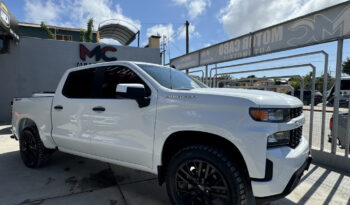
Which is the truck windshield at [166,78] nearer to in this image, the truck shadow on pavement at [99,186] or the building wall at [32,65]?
the truck shadow on pavement at [99,186]

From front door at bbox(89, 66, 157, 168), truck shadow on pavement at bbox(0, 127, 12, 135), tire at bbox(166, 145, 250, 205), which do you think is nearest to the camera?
tire at bbox(166, 145, 250, 205)

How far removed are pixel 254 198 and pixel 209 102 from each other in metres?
0.98

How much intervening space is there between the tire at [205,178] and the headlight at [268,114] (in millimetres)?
482

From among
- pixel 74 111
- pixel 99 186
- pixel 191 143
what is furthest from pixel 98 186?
pixel 191 143

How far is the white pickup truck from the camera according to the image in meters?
1.84

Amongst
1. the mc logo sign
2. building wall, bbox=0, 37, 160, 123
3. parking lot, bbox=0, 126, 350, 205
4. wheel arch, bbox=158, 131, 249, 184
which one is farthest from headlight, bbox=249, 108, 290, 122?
building wall, bbox=0, 37, 160, 123

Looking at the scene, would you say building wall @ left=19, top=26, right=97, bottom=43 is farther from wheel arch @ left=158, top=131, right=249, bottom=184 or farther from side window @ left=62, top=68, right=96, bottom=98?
wheel arch @ left=158, top=131, right=249, bottom=184

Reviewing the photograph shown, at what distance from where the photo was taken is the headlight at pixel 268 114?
6.07ft

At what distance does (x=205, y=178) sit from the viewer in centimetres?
211

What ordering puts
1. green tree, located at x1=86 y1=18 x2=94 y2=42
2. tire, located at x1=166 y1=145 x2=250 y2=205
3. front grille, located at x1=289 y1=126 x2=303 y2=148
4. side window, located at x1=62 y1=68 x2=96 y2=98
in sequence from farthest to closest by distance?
green tree, located at x1=86 y1=18 x2=94 y2=42
side window, located at x1=62 y1=68 x2=96 y2=98
front grille, located at x1=289 y1=126 x2=303 y2=148
tire, located at x1=166 y1=145 x2=250 y2=205

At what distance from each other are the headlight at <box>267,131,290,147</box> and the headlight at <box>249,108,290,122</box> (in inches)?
5.0

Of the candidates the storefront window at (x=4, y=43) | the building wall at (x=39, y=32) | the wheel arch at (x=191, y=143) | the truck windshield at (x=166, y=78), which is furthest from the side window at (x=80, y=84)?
the building wall at (x=39, y=32)

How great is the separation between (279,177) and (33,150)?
162 inches

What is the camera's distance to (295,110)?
2.18 meters
